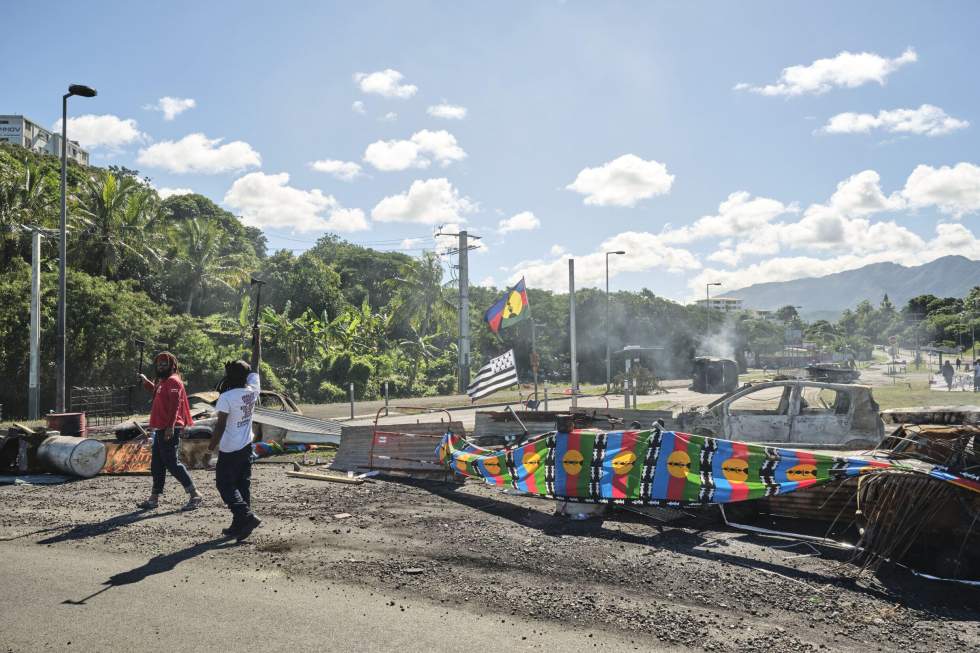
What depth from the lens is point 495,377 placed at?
15.0 m

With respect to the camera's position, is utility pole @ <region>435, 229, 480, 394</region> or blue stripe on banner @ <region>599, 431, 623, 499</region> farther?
utility pole @ <region>435, 229, 480, 394</region>

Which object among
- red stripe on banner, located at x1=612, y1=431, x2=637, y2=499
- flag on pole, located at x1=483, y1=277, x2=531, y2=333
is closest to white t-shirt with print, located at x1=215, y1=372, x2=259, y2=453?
red stripe on banner, located at x1=612, y1=431, x2=637, y2=499

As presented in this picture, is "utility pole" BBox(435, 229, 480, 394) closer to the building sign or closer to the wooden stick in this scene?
the wooden stick

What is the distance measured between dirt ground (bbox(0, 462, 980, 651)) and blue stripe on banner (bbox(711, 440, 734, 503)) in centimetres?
36

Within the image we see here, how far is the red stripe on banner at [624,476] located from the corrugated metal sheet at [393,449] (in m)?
3.20

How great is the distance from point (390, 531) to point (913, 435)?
5292 millimetres

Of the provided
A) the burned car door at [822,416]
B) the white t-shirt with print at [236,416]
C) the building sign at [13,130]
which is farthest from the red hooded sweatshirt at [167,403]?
the building sign at [13,130]

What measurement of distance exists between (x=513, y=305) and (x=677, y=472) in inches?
668

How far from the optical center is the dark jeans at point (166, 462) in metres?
8.00

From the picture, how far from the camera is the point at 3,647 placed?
420cm

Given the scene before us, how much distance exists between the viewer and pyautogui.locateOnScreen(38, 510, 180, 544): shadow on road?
674cm

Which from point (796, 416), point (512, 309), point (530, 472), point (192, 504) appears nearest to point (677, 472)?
point (530, 472)

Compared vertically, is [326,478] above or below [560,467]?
below

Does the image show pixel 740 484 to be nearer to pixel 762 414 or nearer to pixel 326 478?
pixel 762 414
